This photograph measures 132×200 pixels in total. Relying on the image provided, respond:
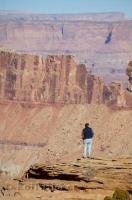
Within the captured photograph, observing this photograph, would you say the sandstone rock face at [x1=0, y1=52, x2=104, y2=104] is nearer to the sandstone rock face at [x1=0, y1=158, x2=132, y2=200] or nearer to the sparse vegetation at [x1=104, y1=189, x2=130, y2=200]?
the sandstone rock face at [x1=0, y1=158, x2=132, y2=200]

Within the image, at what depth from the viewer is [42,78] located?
95.6 meters

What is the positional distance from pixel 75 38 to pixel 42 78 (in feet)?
324

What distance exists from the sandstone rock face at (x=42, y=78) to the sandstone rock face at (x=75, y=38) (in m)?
82.7

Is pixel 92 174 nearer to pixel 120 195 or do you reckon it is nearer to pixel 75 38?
pixel 120 195

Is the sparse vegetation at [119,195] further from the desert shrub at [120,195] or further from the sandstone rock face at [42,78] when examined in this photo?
the sandstone rock face at [42,78]

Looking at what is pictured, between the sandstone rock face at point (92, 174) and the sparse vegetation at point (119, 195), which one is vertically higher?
the sandstone rock face at point (92, 174)

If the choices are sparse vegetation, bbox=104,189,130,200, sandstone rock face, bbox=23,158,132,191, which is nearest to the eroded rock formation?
sandstone rock face, bbox=23,158,132,191

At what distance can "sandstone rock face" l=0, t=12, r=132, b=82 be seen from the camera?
18350 cm

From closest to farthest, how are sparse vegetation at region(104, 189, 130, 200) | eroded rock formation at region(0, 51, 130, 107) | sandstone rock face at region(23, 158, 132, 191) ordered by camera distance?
sparse vegetation at region(104, 189, 130, 200) → sandstone rock face at region(23, 158, 132, 191) → eroded rock formation at region(0, 51, 130, 107)

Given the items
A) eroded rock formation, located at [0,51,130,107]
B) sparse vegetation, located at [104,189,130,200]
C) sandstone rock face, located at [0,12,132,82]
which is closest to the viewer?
sparse vegetation, located at [104,189,130,200]

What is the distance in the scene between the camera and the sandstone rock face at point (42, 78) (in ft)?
307

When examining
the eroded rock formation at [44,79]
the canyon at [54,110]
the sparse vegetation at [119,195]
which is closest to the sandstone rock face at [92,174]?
the sparse vegetation at [119,195]

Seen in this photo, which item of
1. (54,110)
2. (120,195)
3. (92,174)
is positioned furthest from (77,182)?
(54,110)

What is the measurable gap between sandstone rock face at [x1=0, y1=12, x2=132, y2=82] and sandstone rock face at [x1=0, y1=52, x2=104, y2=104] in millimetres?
82734
